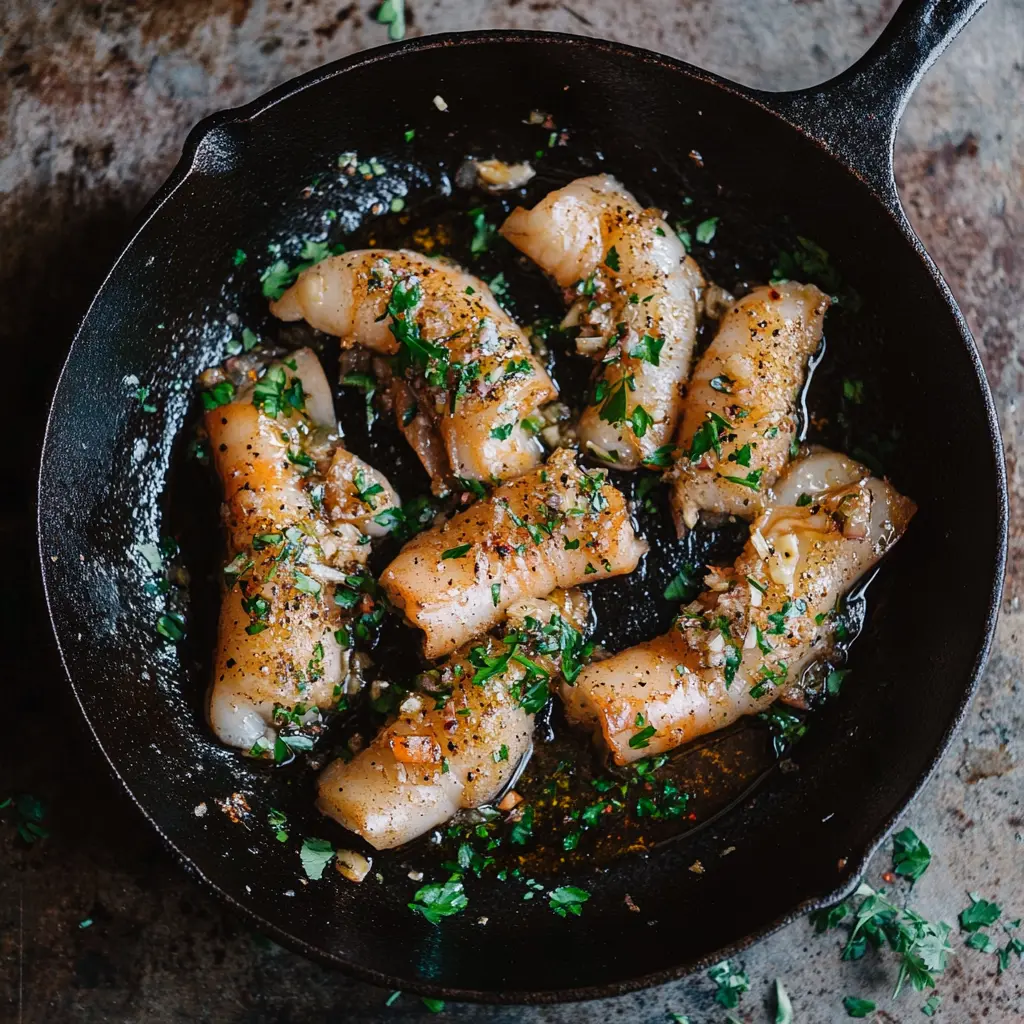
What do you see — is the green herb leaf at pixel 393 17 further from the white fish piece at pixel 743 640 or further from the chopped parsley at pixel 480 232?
the white fish piece at pixel 743 640

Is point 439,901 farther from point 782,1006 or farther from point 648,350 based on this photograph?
point 648,350

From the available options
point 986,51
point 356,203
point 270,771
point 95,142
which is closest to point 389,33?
point 356,203

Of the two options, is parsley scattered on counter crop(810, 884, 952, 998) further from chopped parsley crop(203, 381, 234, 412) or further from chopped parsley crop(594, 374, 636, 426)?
chopped parsley crop(203, 381, 234, 412)

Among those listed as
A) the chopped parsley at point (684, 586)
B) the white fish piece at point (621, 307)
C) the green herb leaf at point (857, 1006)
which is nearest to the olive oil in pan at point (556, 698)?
the chopped parsley at point (684, 586)

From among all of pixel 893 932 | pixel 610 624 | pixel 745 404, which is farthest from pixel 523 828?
pixel 745 404

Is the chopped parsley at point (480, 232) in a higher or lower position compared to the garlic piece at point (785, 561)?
higher

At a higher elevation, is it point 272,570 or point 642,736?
point 272,570

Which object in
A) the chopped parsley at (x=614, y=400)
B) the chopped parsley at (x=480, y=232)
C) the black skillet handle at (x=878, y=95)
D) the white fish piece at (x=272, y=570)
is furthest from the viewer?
the chopped parsley at (x=480, y=232)
